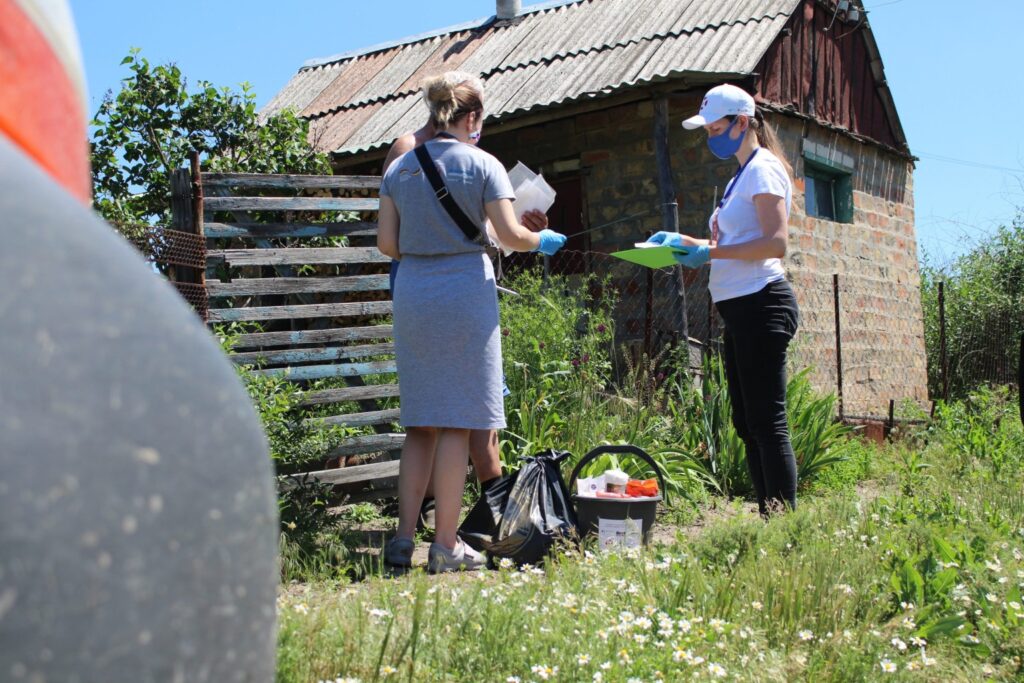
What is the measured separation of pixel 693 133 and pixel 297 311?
5.82m

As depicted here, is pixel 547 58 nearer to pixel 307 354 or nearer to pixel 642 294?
pixel 642 294

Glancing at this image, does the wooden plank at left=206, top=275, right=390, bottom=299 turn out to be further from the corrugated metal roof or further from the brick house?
the corrugated metal roof

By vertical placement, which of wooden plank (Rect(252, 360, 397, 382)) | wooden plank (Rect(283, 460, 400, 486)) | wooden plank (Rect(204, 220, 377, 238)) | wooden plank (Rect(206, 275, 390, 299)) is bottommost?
wooden plank (Rect(283, 460, 400, 486))

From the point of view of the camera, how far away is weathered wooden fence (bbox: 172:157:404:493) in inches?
210

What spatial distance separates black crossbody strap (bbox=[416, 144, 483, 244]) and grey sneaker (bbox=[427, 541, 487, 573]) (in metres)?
1.18

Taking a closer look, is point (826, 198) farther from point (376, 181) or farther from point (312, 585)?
point (312, 585)

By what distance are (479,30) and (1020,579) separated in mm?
12067

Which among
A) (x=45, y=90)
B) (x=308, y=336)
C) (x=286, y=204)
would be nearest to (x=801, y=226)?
(x=286, y=204)

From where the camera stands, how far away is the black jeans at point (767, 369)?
4191 millimetres

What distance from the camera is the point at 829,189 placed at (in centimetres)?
1226

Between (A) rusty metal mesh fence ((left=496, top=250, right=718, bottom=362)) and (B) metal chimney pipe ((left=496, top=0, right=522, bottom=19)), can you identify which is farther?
(B) metal chimney pipe ((left=496, top=0, right=522, bottom=19))

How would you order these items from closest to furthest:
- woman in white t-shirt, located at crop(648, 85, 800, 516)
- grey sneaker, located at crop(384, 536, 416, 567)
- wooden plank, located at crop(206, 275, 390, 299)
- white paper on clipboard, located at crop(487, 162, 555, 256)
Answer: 1. grey sneaker, located at crop(384, 536, 416, 567)
2. woman in white t-shirt, located at crop(648, 85, 800, 516)
3. white paper on clipboard, located at crop(487, 162, 555, 256)
4. wooden plank, located at crop(206, 275, 390, 299)

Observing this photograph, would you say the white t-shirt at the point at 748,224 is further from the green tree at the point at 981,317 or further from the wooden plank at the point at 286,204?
the green tree at the point at 981,317

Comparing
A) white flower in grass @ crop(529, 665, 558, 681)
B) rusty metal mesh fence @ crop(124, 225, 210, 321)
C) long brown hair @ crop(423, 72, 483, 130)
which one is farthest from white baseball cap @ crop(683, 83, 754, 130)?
white flower in grass @ crop(529, 665, 558, 681)
